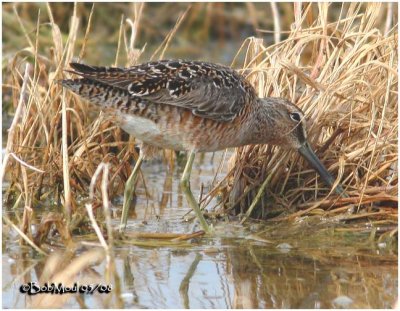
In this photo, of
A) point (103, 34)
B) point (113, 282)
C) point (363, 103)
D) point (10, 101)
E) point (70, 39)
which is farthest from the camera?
point (103, 34)

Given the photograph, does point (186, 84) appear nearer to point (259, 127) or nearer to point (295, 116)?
point (259, 127)

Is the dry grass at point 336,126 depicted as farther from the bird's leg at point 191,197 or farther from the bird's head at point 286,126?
the bird's leg at point 191,197

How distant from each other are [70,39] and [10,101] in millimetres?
1932

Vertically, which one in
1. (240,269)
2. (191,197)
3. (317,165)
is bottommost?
(240,269)

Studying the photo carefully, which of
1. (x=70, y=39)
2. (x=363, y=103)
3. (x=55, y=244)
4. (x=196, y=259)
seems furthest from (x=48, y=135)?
(x=363, y=103)

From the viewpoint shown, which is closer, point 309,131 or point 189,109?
point 189,109

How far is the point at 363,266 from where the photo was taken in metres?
4.89

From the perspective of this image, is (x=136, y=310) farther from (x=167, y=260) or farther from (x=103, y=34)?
(x=103, y=34)

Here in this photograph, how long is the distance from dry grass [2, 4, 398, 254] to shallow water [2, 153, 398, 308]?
27cm

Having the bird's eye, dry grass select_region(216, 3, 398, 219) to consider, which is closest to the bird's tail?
dry grass select_region(216, 3, 398, 219)

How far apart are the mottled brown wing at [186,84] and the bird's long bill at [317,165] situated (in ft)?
1.45

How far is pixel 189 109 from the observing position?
18.2 ft

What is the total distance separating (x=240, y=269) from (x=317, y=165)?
3.42 ft

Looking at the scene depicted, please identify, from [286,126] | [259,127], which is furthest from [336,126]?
[259,127]
